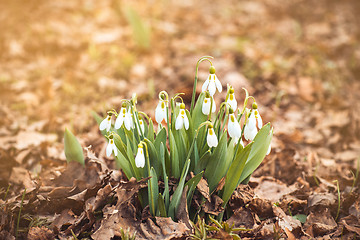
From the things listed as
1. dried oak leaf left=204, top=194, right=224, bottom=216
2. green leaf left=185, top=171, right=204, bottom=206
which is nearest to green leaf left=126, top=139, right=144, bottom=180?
green leaf left=185, top=171, right=204, bottom=206

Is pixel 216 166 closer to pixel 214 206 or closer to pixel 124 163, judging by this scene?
pixel 214 206

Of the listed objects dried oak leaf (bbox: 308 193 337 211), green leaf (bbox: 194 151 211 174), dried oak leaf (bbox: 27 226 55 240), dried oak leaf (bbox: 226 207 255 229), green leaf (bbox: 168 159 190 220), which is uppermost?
green leaf (bbox: 194 151 211 174)

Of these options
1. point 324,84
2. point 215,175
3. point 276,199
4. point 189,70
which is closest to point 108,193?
point 215,175

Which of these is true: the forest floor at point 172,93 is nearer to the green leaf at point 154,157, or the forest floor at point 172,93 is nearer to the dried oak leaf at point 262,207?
the dried oak leaf at point 262,207

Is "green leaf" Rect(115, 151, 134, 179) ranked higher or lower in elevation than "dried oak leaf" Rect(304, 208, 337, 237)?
higher

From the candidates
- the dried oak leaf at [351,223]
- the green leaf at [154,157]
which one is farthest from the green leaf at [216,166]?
the dried oak leaf at [351,223]

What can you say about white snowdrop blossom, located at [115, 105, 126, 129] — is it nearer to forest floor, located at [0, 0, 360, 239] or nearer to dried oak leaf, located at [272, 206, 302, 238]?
forest floor, located at [0, 0, 360, 239]
